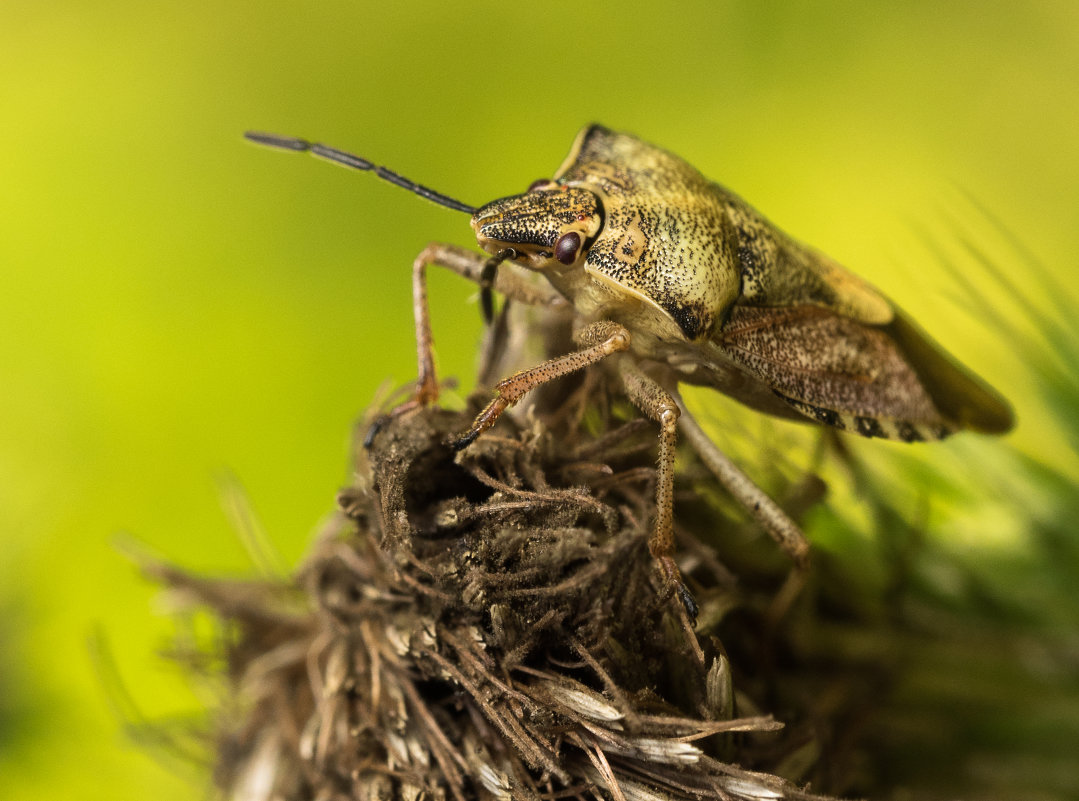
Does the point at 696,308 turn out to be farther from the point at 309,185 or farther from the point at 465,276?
the point at 309,185

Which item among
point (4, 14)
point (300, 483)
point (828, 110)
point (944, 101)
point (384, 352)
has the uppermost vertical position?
point (944, 101)

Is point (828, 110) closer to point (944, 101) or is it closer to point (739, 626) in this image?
point (944, 101)

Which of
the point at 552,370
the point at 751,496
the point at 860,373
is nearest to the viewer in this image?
the point at 552,370

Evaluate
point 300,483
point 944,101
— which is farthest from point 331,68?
point 944,101

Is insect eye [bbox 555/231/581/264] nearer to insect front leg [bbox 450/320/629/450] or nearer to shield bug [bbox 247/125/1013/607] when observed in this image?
shield bug [bbox 247/125/1013/607]

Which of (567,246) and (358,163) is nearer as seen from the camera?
(567,246)

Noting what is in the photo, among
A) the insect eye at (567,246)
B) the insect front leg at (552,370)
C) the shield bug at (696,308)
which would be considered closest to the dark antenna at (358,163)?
the shield bug at (696,308)

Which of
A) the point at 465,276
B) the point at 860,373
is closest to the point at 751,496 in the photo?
the point at 860,373

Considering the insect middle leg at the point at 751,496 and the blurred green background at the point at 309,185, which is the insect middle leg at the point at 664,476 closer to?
the insect middle leg at the point at 751,496
